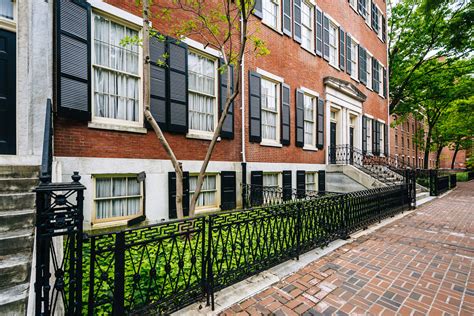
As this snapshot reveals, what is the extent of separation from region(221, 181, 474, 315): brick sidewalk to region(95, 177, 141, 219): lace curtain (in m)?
3.82

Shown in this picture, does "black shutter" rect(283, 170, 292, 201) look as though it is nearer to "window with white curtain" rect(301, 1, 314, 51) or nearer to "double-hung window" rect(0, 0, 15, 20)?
"window with white curtain" rect(301, 1, 314, 51)

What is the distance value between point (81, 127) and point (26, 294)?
3.61 meters

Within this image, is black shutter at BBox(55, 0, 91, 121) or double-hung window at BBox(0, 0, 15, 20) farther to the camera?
black shutter at BBox(55, 0, 91, 121)

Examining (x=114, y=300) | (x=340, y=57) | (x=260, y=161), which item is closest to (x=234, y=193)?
(x=260, y=161)

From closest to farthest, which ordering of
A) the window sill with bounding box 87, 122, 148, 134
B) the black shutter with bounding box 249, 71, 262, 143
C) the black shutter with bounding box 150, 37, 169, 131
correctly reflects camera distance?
the window sill with bounding box 87, 122, 148, 134 → the black shutter with bounding box 150, 37, 169, 131 → the black shutter with bounding box 249, 71, 262, 143

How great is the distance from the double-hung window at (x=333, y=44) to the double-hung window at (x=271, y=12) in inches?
177

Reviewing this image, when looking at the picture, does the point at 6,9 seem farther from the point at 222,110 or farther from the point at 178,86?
the point at 222,110

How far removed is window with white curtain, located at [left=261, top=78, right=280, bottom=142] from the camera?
926 cm

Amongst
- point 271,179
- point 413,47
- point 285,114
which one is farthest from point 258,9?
point 413,47

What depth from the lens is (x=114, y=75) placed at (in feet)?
18.1

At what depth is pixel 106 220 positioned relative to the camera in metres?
5.20

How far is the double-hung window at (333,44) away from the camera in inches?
500

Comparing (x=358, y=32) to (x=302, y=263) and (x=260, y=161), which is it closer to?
(x=260, y=161)

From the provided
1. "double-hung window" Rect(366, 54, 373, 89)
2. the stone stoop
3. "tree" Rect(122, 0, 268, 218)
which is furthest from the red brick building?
"double-hung window" Rect(366, 54, 373, 89)
